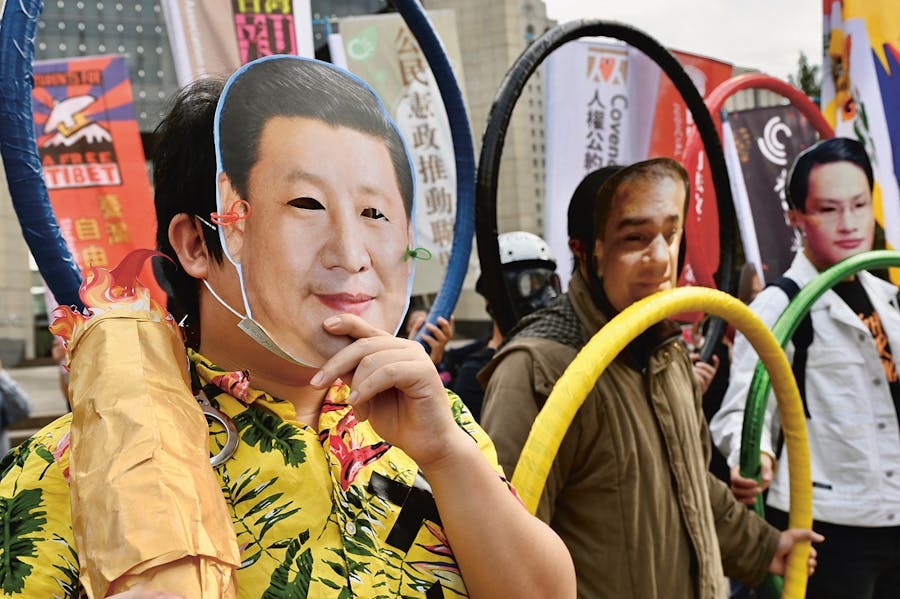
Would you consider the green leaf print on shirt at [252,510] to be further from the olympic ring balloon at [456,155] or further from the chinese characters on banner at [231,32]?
the chinese characters on banner at [231,32]

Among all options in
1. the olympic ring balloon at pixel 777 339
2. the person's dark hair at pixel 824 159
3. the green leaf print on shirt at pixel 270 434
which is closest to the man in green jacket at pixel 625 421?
the olympic ring balloon at pixel 777 339

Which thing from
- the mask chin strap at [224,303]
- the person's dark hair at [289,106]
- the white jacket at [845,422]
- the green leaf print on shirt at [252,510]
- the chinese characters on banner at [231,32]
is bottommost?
the white jacket at [845,422]

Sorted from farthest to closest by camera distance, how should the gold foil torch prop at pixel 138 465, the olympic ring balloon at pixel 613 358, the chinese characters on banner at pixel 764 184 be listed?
the chinese characters on banner at pixel 764 184
the olympic ring balloon at pixel 613 358
the gold foil torch prop at pixel 138 465

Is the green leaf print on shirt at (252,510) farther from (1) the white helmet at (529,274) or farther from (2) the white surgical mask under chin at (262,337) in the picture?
(1) the white helmet at (529,274)

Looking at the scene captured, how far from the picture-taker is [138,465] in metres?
0.87

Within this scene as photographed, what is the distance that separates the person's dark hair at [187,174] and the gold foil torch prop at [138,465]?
14 cm

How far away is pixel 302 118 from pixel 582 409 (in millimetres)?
1215

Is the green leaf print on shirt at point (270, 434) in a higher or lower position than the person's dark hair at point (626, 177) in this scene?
lower

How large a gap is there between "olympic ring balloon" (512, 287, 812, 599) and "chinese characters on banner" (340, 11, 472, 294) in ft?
4.28

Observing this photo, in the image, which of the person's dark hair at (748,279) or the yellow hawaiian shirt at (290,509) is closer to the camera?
the yellow hawaiian shirt at (290,509)

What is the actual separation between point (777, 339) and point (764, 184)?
3057mm

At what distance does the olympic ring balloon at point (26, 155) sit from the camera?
4.57ft

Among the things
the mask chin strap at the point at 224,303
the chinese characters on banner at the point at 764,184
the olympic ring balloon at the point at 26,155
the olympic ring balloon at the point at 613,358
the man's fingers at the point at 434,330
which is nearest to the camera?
the mask chin strap at the point at 224,303

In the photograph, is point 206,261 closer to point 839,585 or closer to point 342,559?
point 342,559
